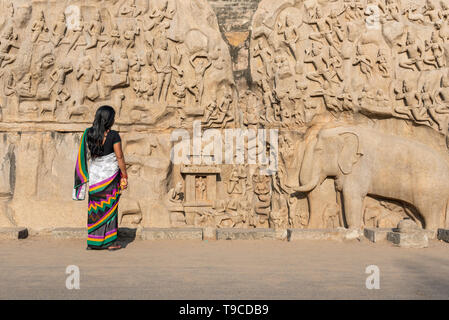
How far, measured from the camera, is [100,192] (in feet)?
20.5

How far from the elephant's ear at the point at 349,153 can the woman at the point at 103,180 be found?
4637 mm

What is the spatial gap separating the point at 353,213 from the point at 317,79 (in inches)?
105

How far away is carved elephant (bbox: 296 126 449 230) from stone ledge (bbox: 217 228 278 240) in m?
2.45

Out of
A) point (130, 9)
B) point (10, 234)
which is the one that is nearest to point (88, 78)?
point (130, 9)

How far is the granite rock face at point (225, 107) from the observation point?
977 cm

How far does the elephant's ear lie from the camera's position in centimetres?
949

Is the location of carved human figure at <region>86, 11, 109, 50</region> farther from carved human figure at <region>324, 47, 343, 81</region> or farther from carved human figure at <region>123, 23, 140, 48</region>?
carved human figure at <region>324, 47, 343, 81</region>

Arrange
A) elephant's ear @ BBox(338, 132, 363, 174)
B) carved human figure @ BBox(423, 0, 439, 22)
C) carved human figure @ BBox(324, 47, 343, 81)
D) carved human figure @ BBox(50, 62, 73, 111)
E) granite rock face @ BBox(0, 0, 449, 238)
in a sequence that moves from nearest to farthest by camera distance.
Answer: elephant's ear @ BBox(338, 132, 363, 174), granite rock face @ BBox(0, 0, 449, 238), carved human figure @ BBox(423, 0, 439, 22), carved human figure @ BBox(324, 47, 343, 81), carved human figure @ BBox(50, 62, 73, 111)

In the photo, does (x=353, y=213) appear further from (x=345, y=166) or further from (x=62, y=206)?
(x=62, y=206)

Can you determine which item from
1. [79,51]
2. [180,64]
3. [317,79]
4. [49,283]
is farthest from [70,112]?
[49,283]

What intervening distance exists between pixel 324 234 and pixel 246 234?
1.06 m

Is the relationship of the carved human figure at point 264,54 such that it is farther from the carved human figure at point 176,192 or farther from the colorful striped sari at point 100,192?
the colorful striped sari at point 100,192

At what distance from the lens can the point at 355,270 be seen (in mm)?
5031

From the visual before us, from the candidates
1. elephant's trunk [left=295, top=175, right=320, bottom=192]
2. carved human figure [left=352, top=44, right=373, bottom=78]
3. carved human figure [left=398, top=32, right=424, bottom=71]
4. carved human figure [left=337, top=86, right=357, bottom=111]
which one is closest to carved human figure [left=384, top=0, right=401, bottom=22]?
carved human figure [left=398, top=32, right=424, bottom=71]
